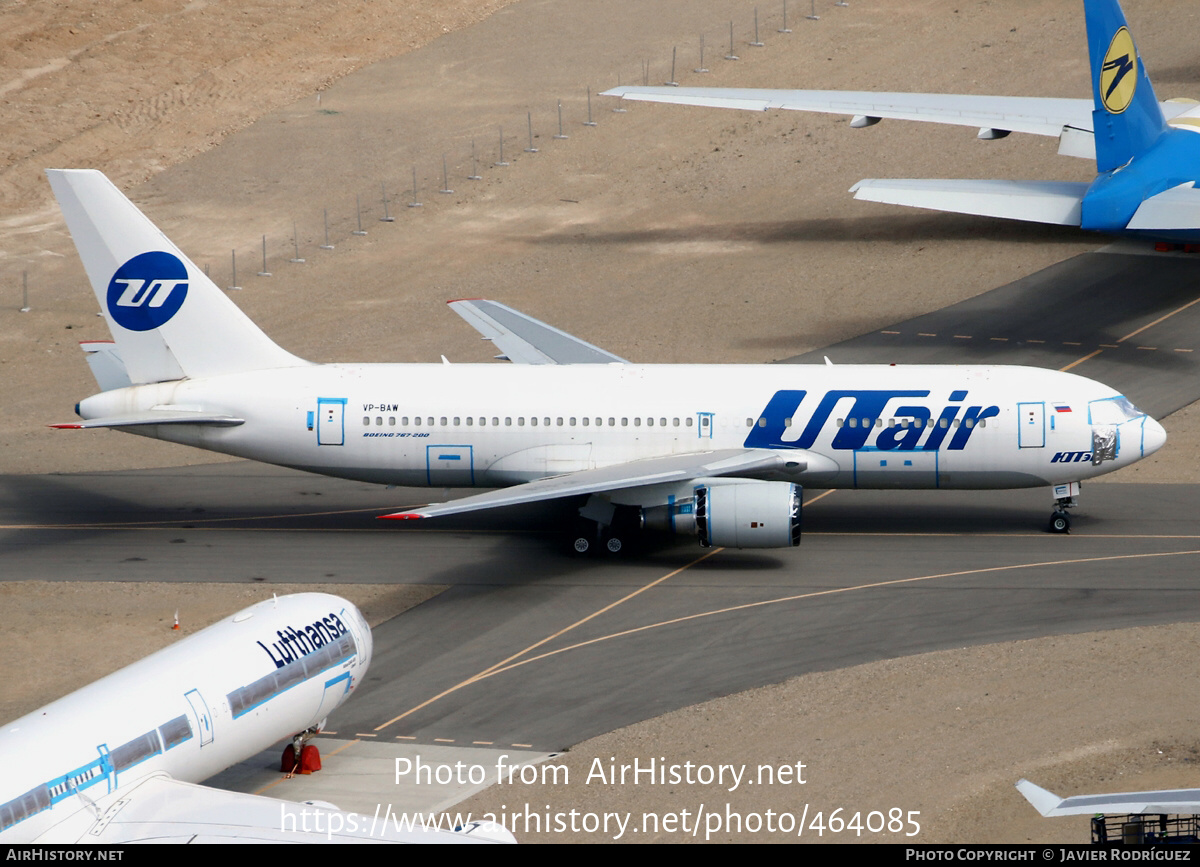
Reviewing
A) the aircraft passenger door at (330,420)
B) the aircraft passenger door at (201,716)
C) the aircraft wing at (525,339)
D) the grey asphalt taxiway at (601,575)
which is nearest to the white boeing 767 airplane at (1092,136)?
the grey asphalt taxiway at (601,575)

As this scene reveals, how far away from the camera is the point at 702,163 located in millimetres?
85062

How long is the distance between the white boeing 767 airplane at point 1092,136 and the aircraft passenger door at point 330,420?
2774 cm

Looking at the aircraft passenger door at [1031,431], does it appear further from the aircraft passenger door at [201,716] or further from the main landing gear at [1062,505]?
the aircraft passenger door at [201,716]

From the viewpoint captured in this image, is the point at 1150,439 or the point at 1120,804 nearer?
the point at 1120,804

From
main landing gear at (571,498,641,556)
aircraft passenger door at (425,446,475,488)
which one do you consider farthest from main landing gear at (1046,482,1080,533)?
aircraft passenger door at (425,446,475,488)

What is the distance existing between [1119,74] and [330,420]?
3384 cm

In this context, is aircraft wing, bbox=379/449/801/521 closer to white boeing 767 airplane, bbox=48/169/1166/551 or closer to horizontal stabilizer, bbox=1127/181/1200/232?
white boeing 767 airplane, bbox=48/169/1166/551

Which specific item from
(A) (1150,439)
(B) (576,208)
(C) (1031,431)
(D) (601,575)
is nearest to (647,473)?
(D) (601,575)

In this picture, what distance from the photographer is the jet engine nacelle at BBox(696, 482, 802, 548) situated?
41.7m

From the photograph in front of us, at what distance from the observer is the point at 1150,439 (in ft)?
147

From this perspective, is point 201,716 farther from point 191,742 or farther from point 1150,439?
point 1150,439

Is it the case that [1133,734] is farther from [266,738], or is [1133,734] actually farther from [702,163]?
[702,163]

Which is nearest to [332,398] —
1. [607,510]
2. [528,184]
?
[607,510]

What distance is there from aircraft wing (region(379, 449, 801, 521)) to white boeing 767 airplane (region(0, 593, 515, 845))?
31.9 feet
